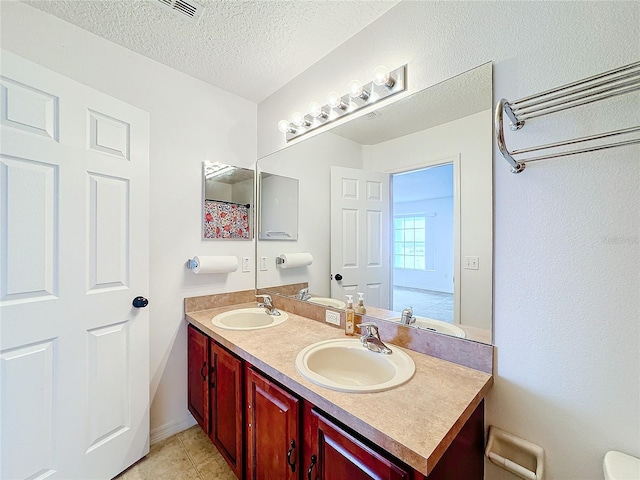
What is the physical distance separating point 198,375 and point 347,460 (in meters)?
1.22

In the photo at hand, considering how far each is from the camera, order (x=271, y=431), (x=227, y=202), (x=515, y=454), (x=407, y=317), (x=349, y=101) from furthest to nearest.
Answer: (x=227, y=202) < (x=349, y=101) < (x=407, y=317) < (x=271, y=431) < (x=515, y=454)

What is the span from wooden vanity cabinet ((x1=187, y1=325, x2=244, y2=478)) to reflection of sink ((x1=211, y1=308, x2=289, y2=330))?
181 millimetres

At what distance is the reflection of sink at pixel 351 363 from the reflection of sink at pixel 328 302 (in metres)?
0.32

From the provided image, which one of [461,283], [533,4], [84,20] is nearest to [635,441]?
[461,283]

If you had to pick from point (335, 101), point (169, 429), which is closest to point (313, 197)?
point (335, 101)

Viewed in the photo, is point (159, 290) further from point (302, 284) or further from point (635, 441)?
point (635, 441)

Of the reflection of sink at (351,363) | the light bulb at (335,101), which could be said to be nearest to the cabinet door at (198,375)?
the reflection of sink at (351,363)

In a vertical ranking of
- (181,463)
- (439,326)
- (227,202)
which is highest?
(227,202)

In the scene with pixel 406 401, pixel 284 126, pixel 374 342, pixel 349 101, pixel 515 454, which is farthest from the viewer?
pixel 284 126

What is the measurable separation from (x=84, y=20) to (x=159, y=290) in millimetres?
1496

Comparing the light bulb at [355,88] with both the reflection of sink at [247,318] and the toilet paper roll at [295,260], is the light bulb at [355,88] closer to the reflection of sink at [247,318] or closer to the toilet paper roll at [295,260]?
the toilet paper roll at [295,260]

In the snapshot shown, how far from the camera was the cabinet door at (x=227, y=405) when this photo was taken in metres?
1.27

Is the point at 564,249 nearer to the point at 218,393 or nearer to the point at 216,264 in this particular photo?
the point at 218,393

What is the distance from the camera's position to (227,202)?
2.01 meters
